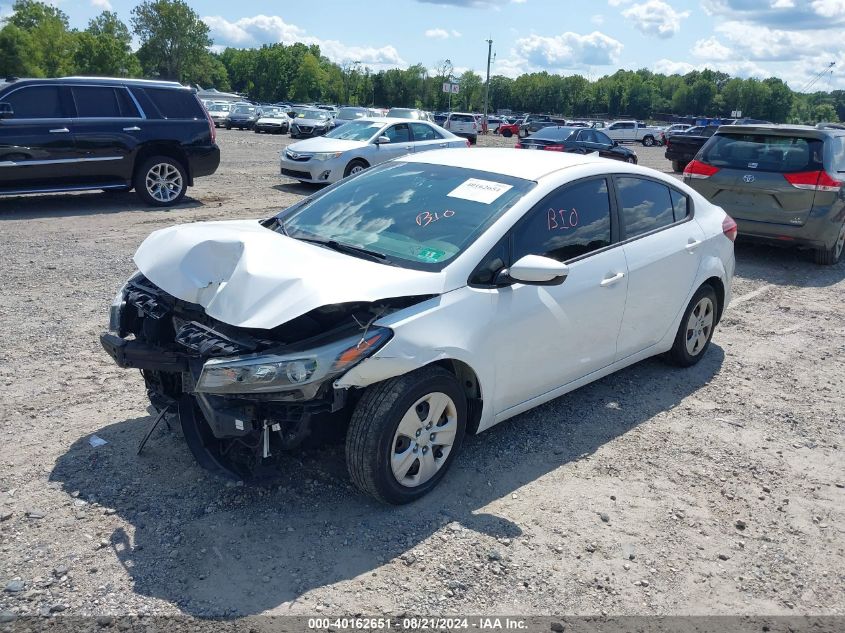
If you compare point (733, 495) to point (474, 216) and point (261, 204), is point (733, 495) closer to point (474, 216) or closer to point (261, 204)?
point (474, 216)

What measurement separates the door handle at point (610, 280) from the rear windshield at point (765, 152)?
5.90m

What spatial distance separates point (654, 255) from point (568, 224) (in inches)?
36.0

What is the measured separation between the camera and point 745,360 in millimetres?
6191

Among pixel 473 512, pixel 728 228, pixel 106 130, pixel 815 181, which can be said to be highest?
pixel 106 130

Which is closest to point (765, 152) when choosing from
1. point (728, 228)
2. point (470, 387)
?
point (728, 228)

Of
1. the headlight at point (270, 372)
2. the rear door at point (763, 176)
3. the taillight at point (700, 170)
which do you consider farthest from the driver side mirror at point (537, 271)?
the taillight at point (700, 170)

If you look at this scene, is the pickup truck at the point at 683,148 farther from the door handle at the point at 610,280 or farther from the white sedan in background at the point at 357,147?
the door handle at the point at 610,280

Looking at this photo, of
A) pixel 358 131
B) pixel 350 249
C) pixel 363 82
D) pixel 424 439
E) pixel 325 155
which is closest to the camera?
pixel 424 439

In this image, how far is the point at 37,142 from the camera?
1061 centimetres

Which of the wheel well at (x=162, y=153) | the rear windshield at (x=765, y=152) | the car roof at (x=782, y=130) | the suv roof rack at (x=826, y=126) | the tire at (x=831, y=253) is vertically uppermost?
the suv roof rack at (x=826, y=126)

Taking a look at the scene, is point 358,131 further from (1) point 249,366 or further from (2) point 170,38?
(2) point 170,38

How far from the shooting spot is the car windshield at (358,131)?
15664 millimetres

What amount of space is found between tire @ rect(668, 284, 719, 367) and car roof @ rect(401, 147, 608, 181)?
146cm

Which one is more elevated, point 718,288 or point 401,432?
point 718,288
